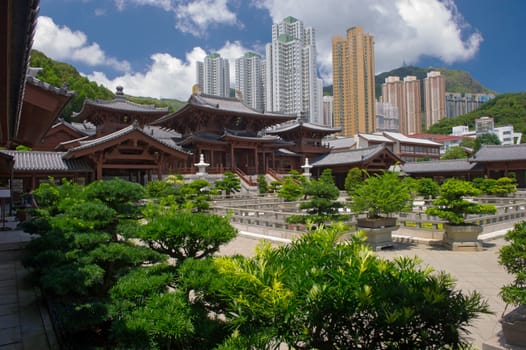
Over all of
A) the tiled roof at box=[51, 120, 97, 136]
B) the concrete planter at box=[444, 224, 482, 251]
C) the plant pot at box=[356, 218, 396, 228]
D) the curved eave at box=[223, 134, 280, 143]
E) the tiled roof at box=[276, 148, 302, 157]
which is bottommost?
the concrete planter at box=[444, 224, 482, 251]

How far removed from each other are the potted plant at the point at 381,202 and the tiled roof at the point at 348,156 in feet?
80.3

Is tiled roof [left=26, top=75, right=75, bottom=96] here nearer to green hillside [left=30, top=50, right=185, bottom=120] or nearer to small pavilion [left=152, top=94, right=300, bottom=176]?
small pavilion [left=152, top=94, right=300, bottom=176]

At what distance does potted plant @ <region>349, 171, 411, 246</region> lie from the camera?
1149cm

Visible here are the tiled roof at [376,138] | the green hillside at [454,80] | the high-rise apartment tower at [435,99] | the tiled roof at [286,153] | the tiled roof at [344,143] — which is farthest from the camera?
the green hillside at [454,80]

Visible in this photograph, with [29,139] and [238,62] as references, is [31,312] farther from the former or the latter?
[238,62]

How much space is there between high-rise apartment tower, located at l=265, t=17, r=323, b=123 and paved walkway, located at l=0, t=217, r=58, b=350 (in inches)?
3450

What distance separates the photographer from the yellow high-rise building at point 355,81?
291 ft

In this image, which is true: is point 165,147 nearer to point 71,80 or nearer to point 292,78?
point 71,80

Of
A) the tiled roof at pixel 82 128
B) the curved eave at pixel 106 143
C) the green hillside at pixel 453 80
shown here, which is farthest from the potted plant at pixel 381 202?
the green hillside at pixel 453 80

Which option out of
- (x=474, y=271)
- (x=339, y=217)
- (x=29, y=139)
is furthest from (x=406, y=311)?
(x=339, y=217)

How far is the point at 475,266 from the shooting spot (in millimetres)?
9344

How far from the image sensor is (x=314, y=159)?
42.8 meters

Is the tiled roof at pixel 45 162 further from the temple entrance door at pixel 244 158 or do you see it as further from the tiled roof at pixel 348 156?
the tiled roof at pixel 348 156

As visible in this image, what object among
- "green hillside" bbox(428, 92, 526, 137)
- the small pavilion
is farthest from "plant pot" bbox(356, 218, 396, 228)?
"green hillside" bbox(428, 92, 526, 137)
